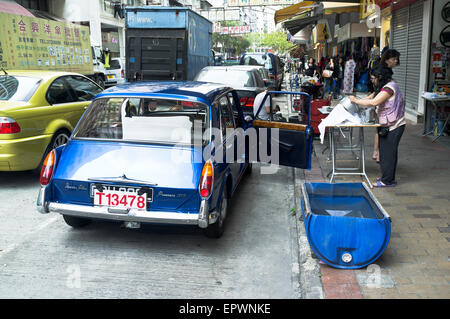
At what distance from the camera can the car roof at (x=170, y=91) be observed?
15.3 feet

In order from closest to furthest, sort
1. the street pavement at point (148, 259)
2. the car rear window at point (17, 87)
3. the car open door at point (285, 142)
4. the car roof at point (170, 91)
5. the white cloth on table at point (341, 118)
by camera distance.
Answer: the street pavement at point (148, 259) → the car roof at point (170, 91) → the white cloth on table at point (341, 118) → the car open door at point (285, 142) → the car rear window at point (17, 87)

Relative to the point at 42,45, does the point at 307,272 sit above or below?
below

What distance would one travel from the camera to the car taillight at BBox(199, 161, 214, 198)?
3984 mm

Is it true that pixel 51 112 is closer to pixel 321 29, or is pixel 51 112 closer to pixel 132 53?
pixel 132 53

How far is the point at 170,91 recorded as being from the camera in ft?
15.6

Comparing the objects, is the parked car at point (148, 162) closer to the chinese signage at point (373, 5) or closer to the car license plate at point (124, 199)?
the car license plate at point (124, 199)

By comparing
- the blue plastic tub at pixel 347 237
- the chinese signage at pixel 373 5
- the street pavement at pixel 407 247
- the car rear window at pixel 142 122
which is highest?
the chinese signage at pixel 373 5

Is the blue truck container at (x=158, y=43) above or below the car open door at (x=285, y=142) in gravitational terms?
above

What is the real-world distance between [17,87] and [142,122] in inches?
116

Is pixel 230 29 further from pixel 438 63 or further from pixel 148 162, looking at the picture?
pixel 148 162

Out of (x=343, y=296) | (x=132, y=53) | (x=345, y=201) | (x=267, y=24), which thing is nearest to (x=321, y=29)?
(x=132, y=53)

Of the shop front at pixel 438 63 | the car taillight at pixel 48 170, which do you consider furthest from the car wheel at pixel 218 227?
the shop front at pixel 438 63

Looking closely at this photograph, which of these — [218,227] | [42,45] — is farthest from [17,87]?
[42,45]
